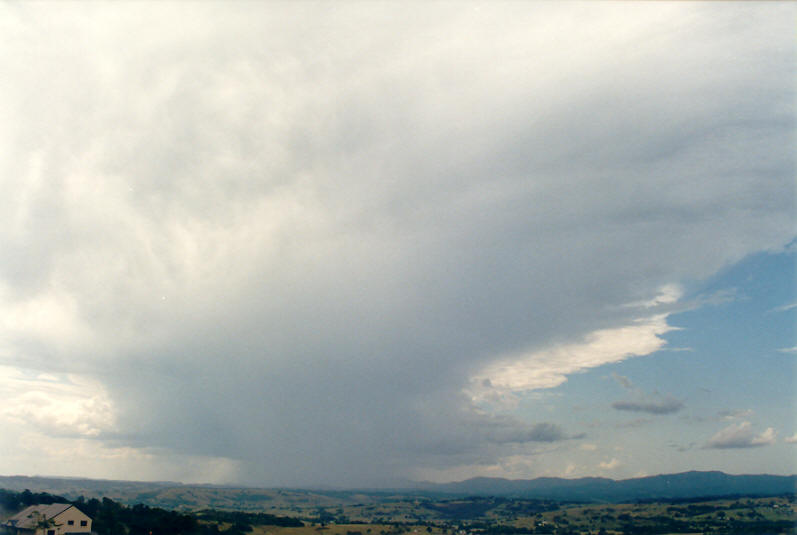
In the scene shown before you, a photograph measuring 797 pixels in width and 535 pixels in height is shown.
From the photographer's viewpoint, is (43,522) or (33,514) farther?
(33,514)

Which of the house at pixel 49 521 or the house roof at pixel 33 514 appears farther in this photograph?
the house roof at pixel 33 514

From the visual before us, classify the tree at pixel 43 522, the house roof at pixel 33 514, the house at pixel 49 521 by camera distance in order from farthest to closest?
the house roof at pixel 33 514 < the house at pixel 49 521 < the tree at pixel 43 522

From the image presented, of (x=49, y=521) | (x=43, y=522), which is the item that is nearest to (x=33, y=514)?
(x=49, y=521)

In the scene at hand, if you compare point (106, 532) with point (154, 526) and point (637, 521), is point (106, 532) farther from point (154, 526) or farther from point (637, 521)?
point (637, 521)

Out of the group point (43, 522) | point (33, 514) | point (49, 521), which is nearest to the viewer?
point (43, 522)

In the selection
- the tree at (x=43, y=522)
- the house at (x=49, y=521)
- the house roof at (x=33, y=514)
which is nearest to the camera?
the tree at (x=43, y=522)

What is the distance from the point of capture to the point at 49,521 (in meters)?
106

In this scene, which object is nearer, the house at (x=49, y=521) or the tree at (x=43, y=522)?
the tree at (x=43, y=522)

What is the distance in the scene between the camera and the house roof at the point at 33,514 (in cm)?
10702

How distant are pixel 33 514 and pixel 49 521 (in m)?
6.82

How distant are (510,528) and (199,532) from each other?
331 feet

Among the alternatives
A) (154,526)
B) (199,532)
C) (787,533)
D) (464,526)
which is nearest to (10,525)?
(154,526)

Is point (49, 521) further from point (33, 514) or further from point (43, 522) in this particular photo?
point (33, 514)

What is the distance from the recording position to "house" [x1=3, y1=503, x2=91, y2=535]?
105875mm
